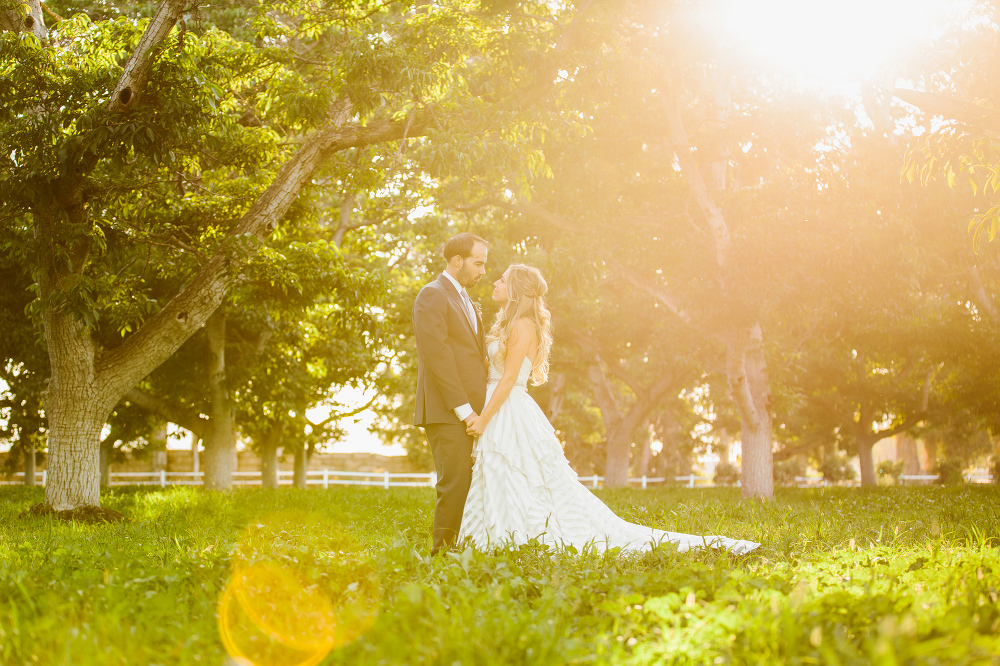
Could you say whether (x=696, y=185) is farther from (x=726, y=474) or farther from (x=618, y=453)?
(x=726, y=474)

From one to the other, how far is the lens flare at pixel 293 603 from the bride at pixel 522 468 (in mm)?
1038

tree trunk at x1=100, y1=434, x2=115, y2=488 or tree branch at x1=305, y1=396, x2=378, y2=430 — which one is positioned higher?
tree branch at x1=305, y1=396, x2=378, y2=430

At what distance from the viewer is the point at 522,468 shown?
5375mm

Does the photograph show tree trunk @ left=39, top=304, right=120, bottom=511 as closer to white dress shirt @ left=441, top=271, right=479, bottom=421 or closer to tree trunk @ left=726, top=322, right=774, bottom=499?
white dress shirt @ left=441, top=271, right=479, bottom=421

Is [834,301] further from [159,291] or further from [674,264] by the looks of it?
[159,291]

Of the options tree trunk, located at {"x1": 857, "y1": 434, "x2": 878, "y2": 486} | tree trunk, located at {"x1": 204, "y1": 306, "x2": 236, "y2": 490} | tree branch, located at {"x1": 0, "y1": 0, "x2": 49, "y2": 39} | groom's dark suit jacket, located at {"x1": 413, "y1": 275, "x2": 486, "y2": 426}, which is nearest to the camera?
groom's dark suit jacket, located at {"x1": 413, "y1": 275, "x2": 486, "y2": 426}

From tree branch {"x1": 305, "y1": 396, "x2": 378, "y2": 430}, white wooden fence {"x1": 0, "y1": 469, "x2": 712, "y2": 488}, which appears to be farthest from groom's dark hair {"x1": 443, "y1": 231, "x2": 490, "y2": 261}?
white wooden fence {"x1": 0, "y1": 469, "x2": 712, "y2": 488}

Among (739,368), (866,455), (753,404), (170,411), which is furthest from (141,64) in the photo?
(866,455)

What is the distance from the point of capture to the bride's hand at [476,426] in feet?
17.0

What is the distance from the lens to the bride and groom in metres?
5.18

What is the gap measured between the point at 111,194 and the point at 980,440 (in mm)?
48020

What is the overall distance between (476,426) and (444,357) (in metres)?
0.55

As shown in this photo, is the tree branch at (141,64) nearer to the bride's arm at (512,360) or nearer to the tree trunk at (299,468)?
the bride's arm at (512,360)

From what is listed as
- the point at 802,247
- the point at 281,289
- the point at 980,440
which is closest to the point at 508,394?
the point at 281,289
